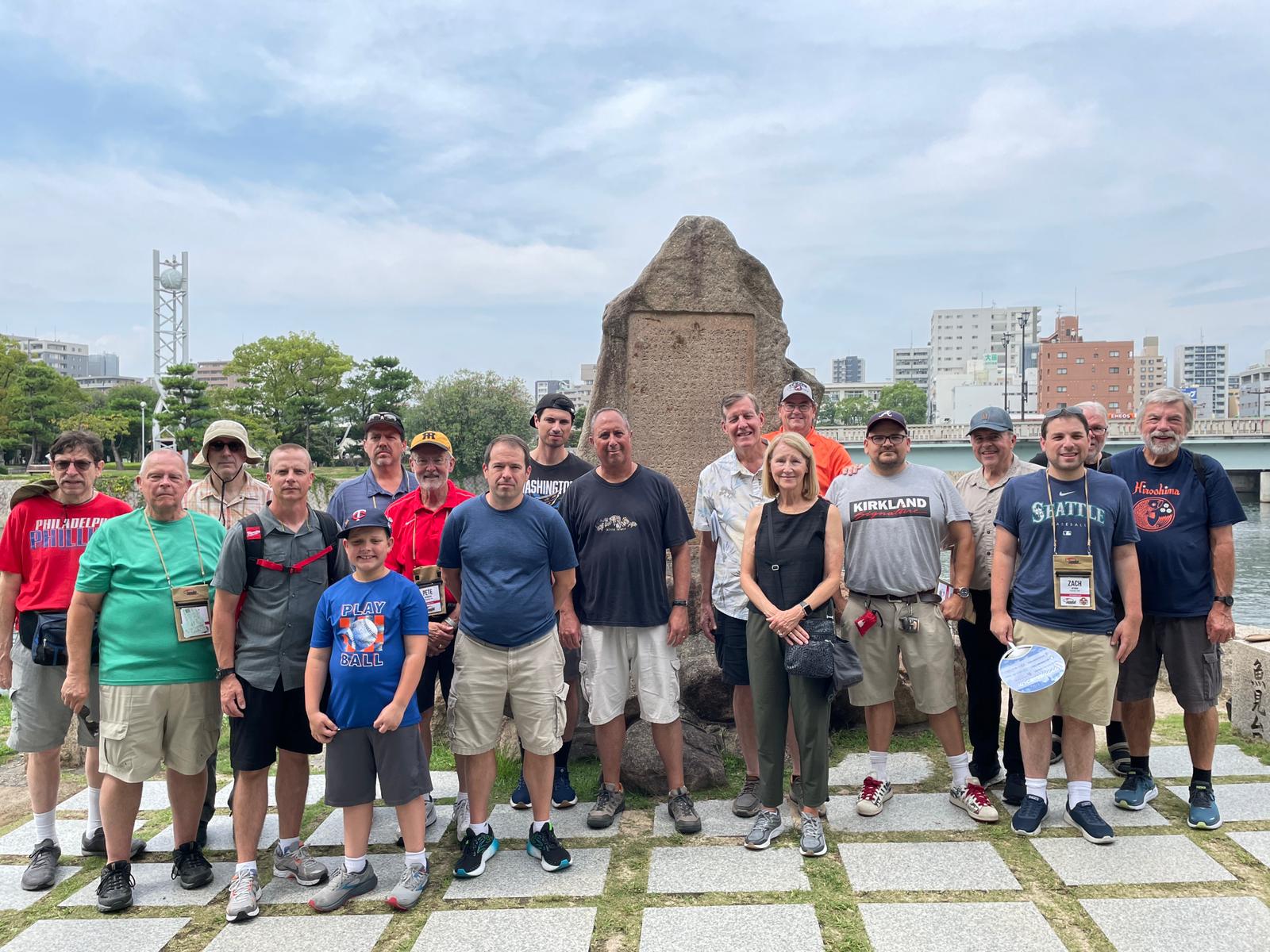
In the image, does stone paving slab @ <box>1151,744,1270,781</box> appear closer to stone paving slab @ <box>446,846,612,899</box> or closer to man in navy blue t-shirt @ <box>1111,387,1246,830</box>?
man in navy blue t-shirt @ <box>1111,387,1246,830</box>

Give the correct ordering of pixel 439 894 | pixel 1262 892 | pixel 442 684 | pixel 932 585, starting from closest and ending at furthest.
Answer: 1. pixel 1262 892
2. pixel 439 894
3. pixel 932 585
4. pixel 442 684

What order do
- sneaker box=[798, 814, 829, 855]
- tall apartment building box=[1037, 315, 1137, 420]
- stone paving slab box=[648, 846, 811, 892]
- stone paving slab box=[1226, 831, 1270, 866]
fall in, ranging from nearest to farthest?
stone paving slab box=[648, 846, 811, 892] < stone paving slab box=[1226, 831, 1270, 866] < sneaker box=[798, 814, 829, 855] < tall apartment building box=[1037, 315, 1137, 420]

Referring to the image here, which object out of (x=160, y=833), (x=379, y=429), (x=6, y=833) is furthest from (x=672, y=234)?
(x=6, y=833)

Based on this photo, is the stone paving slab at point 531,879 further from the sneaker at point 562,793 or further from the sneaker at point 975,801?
the sneaker at point 975,801

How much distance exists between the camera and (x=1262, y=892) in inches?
121

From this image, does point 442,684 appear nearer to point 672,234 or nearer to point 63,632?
point 63,632

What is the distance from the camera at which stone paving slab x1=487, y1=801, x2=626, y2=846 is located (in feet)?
12.4

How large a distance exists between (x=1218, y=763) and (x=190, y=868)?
15.8 feet

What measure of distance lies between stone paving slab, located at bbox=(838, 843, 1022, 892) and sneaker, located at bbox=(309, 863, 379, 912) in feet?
5.99

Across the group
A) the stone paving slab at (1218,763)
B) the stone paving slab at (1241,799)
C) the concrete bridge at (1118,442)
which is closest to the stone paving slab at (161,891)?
the stone paving slab at (1241,799)

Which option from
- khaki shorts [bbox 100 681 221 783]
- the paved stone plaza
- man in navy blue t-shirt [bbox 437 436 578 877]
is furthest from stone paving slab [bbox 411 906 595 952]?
khaki shorts [bbox 100 681 221 783]

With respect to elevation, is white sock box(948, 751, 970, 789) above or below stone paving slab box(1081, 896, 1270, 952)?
above

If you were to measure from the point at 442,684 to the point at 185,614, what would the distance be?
121 cm

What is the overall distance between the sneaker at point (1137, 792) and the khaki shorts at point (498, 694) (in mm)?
2547
